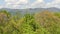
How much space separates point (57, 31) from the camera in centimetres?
3772

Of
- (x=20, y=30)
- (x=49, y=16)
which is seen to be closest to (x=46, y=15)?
(x=49, y=16)

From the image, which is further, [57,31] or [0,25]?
[0,25]

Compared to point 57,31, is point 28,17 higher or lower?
Answer: higher

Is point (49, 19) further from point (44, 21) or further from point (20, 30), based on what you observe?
point (20, 30)

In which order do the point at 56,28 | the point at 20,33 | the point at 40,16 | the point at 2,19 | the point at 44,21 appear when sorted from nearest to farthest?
the point at 20,33 → the point at 56,28 → the point at 2,19 → the point at 44,21 → the point at 40,16

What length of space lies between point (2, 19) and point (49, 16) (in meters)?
15.0

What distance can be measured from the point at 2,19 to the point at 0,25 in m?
3.55

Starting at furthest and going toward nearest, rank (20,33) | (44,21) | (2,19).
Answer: (44,21)
(2,19)
(20,33)

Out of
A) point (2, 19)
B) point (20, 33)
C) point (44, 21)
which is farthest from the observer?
point (44, 21)

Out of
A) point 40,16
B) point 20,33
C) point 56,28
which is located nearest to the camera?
point 20,33

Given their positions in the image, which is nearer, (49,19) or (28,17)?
(28,17)

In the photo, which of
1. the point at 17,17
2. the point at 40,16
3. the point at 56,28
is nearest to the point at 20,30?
the point at 56,28

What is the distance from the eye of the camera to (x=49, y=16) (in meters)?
54.5

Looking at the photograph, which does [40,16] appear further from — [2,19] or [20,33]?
[20,33]
